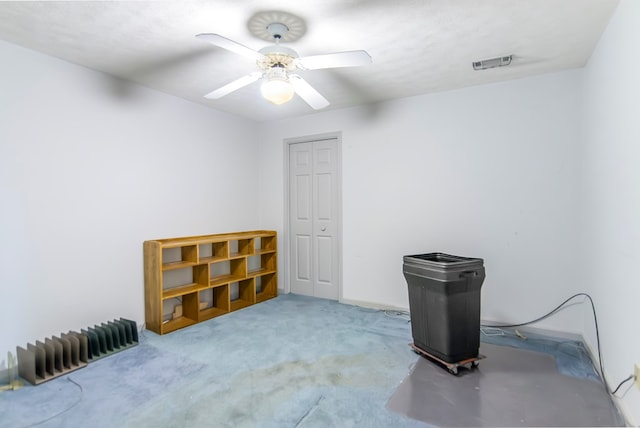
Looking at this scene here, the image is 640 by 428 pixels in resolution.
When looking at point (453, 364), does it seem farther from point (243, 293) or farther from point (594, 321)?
point (243, 293)

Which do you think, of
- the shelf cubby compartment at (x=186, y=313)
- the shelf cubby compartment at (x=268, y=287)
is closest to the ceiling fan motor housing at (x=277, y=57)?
the shelf cubby compartment at (x=186, y=313)

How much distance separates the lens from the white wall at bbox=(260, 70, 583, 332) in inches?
120

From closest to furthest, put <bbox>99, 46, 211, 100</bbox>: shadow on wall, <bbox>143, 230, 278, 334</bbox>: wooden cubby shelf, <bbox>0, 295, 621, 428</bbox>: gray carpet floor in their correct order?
<bbox>0, 295, 621, 428</bbox>: gray carpet floor < <bbox>99, 46, 211, 100</bbox>: shadow on wall < <bbox>143, 230, 278, 334</bbox>: wooden cubby shelf

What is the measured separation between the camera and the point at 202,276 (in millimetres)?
3711

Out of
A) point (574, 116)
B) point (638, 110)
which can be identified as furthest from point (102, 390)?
point (574, 116)

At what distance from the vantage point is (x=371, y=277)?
159 inches

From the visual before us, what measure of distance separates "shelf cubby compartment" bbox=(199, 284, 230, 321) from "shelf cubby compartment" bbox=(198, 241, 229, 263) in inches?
14.0

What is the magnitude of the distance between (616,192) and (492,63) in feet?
4.73

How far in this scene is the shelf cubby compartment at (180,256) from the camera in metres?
→ 3.47

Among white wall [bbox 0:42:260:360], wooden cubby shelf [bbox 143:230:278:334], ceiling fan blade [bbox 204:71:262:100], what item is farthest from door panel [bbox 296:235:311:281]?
ceiling fan blade [bbox 204:71:262:100]

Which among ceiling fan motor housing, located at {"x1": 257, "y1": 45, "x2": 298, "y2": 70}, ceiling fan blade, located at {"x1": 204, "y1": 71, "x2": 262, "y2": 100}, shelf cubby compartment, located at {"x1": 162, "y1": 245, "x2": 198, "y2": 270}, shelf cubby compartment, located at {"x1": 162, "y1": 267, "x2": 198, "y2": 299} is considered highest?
ceiling fan motor housing, located at {"x1": 257, "y1": 45, "x2": 298, "y2": 70}

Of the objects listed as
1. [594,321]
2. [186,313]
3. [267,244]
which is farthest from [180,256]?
[594,321]

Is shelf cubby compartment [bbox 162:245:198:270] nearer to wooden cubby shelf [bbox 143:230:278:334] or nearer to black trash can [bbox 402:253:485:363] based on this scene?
wooden cubby shelf [bbox 143:230:278:334]

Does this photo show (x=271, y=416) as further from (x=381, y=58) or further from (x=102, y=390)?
(x=381, y=58)
